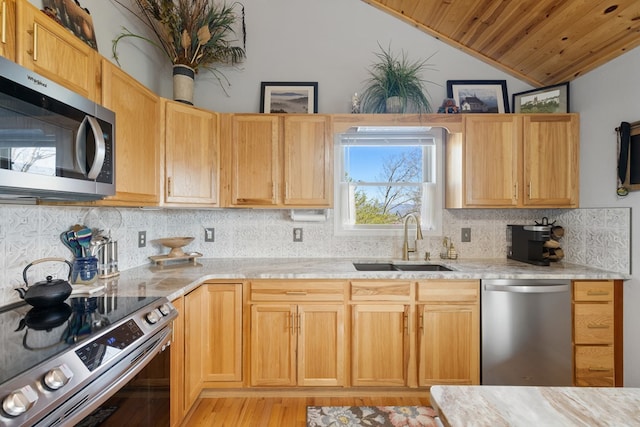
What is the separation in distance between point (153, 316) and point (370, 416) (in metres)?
1.54

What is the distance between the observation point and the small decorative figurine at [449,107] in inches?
94.8

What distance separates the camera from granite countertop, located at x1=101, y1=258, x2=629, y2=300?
5.72ft

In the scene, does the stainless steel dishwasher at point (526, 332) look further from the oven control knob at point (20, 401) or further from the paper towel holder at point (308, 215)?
the oven control knob at point (20, 401)

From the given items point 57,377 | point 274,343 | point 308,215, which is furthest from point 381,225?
point 57,377

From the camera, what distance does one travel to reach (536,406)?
66 cm

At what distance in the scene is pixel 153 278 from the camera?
1863 millimetres

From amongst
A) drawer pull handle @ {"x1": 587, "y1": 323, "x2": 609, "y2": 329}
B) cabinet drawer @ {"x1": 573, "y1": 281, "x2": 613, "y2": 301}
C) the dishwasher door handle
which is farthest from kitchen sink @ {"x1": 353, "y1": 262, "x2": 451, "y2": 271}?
drawer pull handle @ {"x1": 587, "y1": 323, "x2": 609, "y2": 329}

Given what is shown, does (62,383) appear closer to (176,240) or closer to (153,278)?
(153,278)

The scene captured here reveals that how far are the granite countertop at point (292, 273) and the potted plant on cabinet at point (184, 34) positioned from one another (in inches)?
52.3

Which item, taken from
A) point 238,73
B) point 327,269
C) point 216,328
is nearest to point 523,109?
point 327,269

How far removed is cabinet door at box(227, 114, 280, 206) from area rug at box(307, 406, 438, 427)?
1.55 metres

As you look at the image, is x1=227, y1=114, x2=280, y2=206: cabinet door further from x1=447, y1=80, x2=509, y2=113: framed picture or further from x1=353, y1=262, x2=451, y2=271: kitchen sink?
x1=447, y1=80, x2=509, y2=113: framed picture

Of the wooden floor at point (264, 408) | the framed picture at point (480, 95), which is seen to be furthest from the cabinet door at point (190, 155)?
the framed picture at point (480, 95)

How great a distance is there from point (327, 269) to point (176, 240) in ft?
4.06
